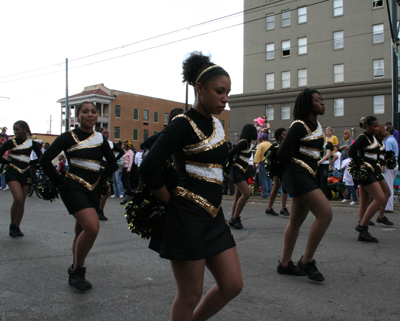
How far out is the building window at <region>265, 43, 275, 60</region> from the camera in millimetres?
40000

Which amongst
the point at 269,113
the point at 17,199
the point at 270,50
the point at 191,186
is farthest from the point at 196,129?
the point at 270,50

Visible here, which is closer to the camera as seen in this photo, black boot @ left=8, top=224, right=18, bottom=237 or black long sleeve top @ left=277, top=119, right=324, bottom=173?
black long sleeve top @ left=277, top=119, right=324, bottom=173

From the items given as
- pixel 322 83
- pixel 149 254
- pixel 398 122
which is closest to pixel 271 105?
pixel 322 83

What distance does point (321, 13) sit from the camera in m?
37.0

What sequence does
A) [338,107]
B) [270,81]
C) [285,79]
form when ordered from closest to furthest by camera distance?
[338,107]
[285,79]
[270,81]

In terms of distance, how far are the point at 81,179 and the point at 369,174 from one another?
14.0ft

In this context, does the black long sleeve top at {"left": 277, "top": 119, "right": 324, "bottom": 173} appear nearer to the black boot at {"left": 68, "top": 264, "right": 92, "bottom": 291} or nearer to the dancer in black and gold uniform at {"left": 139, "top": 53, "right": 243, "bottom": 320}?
the dancer in black and gold uniform at {"left": 139, "top": 53, "right": 243, "bottom": 320}

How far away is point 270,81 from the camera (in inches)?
1578

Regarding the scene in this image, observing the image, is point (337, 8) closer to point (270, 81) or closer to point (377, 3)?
point (377, 3)

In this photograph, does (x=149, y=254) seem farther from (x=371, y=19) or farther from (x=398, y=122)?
(x=371, y=19)

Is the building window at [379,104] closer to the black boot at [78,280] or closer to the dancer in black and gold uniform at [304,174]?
the dancer in black and gold uniform at [304,174]

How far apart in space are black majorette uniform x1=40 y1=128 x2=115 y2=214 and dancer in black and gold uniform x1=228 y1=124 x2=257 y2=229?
3483 mm

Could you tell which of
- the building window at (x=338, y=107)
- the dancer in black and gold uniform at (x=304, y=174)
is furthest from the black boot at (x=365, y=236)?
the building window at (x=338, y=107)

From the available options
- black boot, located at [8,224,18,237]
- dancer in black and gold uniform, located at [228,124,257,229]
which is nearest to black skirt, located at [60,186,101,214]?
black boot, located at [8,224,18,237]
